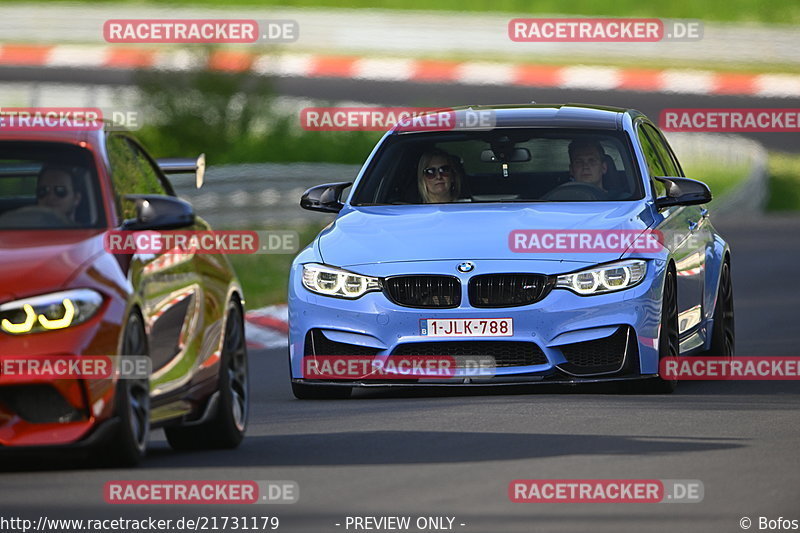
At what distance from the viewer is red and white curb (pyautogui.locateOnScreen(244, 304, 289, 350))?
663 inches

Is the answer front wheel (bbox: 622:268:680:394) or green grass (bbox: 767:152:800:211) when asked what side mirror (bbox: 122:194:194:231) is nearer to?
front wheel (bbox: 622:268:680:394)

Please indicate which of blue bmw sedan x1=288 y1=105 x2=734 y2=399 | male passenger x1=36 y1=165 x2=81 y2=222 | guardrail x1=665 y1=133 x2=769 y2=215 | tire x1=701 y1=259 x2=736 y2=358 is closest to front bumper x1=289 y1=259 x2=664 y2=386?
blue bmw sedan x1=288 y1=105 x2=734 y2=399

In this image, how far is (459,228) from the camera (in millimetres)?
12023

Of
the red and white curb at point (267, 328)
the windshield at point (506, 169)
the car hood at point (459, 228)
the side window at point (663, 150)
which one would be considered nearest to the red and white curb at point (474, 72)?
the red and white curb at point (267, 328)

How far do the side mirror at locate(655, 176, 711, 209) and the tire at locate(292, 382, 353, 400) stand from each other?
2.14 meters

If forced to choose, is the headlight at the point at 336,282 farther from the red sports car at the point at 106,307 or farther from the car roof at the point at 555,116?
the car roof at the point at 555,116

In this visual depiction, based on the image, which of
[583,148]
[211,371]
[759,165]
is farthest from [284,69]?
[211,371]

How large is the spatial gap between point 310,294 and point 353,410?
0.80 meters

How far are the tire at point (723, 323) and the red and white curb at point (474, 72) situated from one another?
28540 mm

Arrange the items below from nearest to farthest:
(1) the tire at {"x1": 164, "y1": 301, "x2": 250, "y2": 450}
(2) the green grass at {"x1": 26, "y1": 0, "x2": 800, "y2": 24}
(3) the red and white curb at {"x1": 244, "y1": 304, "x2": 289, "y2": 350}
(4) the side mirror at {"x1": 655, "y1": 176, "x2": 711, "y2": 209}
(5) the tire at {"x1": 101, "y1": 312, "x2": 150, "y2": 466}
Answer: (5) the tire at {"x1": 101, "y1": 312, "x2": 150, "y2": 466}
(1) the tire at {"x1": 164, "y1": 301, "x2": 250, "y2": 450}
(4) the side mirror at {"x1": 655, "y1": 176, "x2": 711, "y2": 209}
(3) the red and white curb at {"x1": 244, "y1": 304, "x2": 289, "y2": 350}
(2) the green grass at {"x1": 26, "y1": 0, "x2": 800, "y2": 24}

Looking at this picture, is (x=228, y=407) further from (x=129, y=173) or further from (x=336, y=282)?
(x=336, y=282)

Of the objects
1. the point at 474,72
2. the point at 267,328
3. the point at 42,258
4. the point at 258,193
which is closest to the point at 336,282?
the point at 42,258

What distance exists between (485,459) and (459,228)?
9.78 ft

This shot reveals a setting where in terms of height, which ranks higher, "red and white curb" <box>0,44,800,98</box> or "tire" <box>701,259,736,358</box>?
"tire" <box>701,259,736,358</box>
